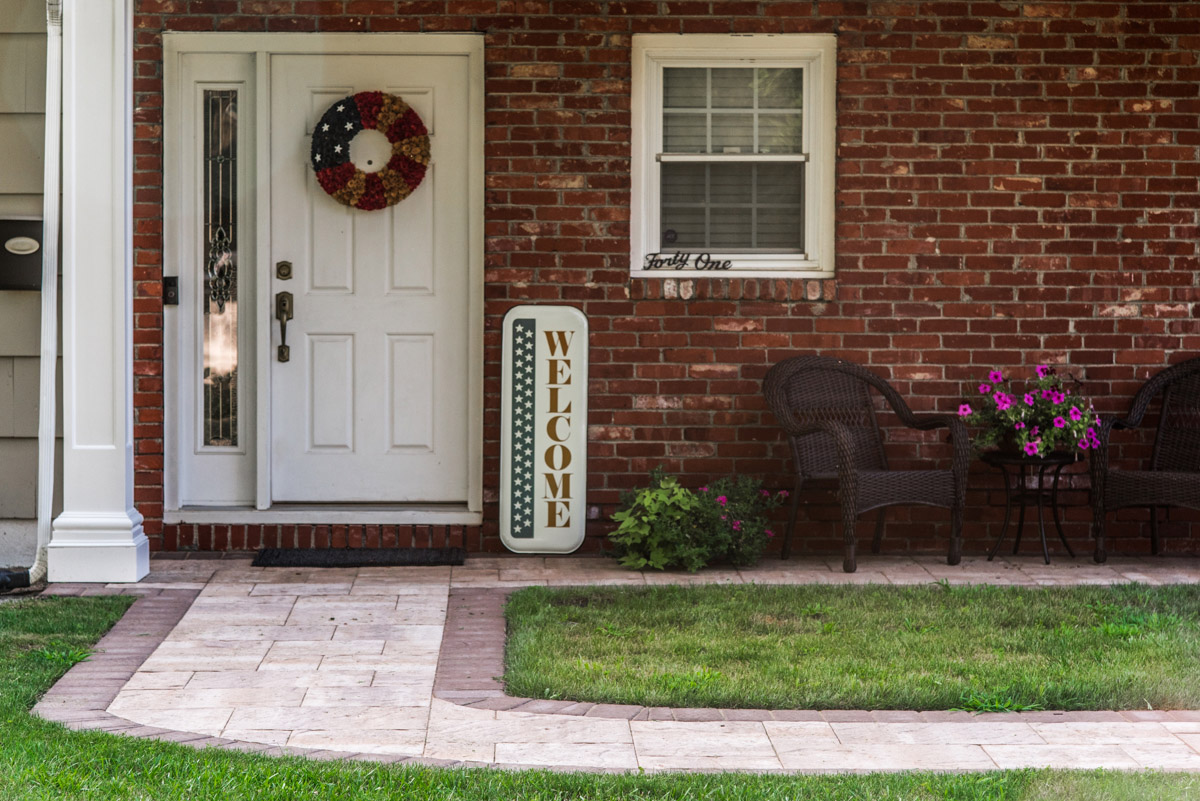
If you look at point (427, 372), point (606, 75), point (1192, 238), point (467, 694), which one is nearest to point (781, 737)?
point (467, 694)

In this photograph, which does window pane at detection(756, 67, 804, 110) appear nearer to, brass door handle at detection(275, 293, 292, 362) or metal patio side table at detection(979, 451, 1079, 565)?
metal patio side table at detection(979, 451, 1079, 565)

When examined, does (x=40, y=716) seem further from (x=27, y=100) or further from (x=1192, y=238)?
(x=1192, y=238)

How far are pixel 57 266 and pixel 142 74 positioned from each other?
1.00 meters

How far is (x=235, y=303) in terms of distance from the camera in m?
5.59

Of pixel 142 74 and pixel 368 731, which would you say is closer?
pixel 368 731

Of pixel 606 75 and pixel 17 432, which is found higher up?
pixel 606 75

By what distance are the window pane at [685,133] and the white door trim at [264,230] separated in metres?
0.84

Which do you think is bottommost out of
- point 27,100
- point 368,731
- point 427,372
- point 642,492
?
point 368,731

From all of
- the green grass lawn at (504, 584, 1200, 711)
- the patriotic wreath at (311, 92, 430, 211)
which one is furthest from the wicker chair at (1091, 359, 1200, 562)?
the patriotic wreath at (311, 92, 430, 211)

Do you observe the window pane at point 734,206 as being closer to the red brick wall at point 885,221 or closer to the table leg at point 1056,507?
the red brick wall at point 885,221

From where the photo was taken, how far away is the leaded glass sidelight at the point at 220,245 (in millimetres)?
5559

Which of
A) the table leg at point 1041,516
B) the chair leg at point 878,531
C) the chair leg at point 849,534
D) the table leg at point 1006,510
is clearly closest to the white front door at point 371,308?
the chair leg at point 849,534

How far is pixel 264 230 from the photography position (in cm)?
551

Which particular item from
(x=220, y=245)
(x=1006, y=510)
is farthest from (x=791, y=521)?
(x=220, y=245)
